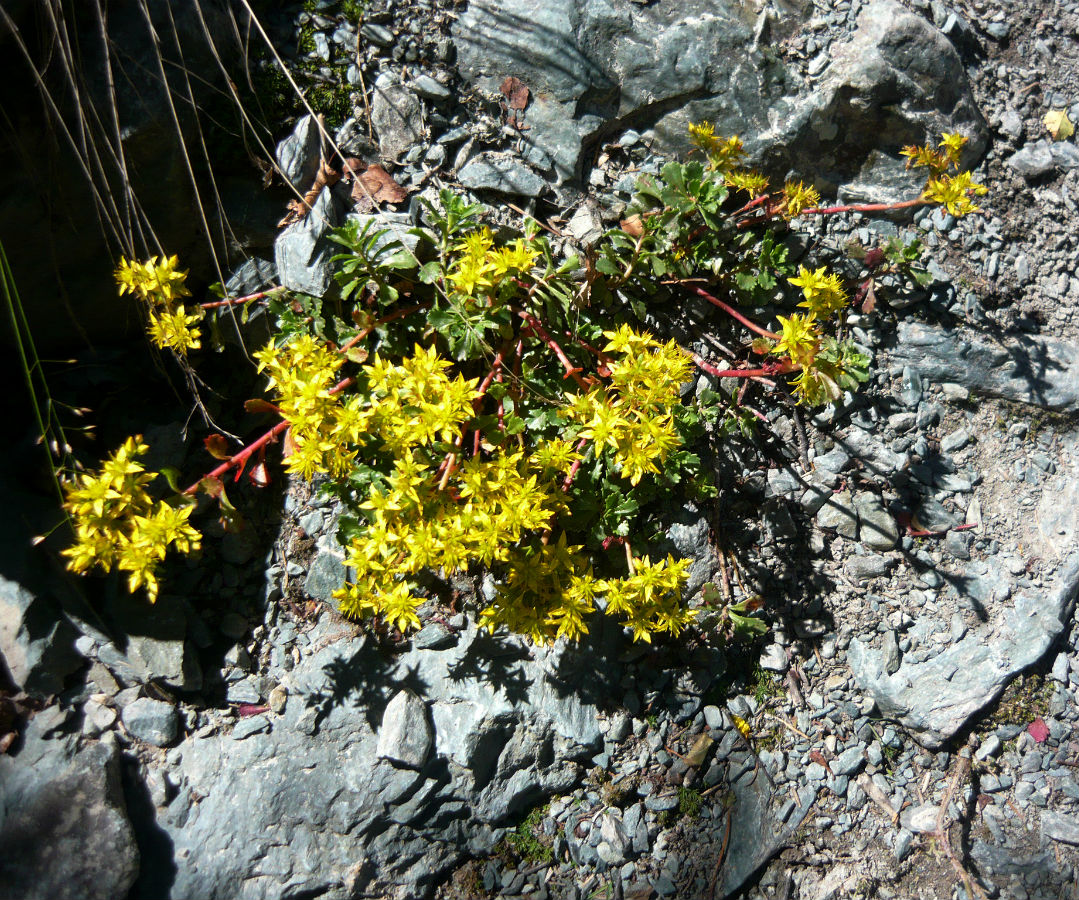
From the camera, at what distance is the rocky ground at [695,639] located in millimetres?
2480

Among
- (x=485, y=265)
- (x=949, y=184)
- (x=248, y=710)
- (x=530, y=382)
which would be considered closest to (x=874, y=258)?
(x=949, y=184)

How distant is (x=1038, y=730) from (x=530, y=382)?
7.42 feet

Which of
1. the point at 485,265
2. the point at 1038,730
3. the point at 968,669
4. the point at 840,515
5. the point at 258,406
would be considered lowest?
the point at 1038,730

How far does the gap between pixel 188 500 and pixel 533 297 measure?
1241 millimetres

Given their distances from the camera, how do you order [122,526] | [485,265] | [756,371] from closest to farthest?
[122,526]
[485,265]
[756,371]

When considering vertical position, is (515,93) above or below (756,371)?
above

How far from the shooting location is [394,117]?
2703mm

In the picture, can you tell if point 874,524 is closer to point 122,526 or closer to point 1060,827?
point 1060,827

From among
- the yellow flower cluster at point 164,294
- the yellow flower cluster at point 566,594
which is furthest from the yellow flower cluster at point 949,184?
the yellow flower cluster at point 164,294

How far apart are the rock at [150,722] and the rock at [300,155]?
1898 mm

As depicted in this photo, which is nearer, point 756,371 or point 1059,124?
point 756,371

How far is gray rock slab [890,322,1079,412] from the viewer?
277 centimetres

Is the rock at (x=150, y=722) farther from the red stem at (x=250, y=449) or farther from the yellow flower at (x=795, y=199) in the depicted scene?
the yellow flower at (x=795, y=199)

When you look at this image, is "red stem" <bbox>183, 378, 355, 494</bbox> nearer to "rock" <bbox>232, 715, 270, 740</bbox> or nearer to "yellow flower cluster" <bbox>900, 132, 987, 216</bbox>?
"rock" <bbox>232, 715, 270, 740</bbox>
